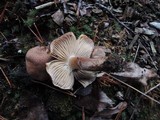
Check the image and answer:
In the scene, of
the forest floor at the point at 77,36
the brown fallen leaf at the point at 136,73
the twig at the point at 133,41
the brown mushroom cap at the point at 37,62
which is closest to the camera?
the brown mushroom cap at the point at 37,62

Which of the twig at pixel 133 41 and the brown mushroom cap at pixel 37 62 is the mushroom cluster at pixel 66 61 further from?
the twig at pixel 133 41

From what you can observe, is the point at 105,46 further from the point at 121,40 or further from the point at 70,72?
the point at 70,72

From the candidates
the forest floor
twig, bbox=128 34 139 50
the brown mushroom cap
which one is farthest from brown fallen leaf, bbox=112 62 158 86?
the brown mushroom cap

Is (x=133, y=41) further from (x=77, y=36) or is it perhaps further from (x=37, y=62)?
(x=37, y=62)

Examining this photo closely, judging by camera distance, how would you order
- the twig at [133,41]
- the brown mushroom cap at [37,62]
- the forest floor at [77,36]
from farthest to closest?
the twig at [133,41], the forest floor at [77,36], the brown mushroom cap at [37,62]

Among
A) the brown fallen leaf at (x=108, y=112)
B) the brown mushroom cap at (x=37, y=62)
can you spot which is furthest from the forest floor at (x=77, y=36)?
the brown mushroom cap at (x=37, y=62)

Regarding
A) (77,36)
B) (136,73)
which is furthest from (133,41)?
(77,36)
